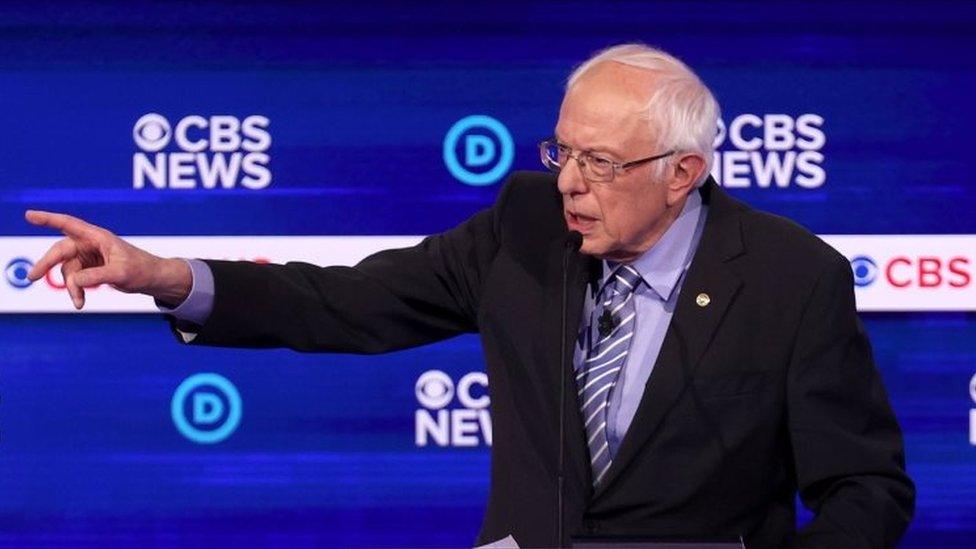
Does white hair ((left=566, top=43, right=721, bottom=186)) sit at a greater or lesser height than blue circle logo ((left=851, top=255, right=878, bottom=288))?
greater

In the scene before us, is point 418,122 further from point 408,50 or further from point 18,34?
point 18,34

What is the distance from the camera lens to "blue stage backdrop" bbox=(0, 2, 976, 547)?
11.2 feet

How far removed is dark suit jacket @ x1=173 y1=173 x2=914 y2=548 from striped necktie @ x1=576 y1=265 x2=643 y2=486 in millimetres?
37

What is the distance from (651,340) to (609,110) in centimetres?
34

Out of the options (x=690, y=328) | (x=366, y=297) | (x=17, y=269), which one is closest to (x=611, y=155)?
(x=690, y=328)

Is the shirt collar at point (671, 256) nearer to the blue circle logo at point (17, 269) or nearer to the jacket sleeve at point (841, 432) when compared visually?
the jacket sleeve at point (841, 432)

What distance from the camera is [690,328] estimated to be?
2.28 meters

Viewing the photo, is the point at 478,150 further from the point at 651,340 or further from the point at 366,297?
the point at 651,340

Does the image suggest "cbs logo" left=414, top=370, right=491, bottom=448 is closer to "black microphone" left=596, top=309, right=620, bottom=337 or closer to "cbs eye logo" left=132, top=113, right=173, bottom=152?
"cbs eye logo" left=132, top=113, right=173, bottom=152

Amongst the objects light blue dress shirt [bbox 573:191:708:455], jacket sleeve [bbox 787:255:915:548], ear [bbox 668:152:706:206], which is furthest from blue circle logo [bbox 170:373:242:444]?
jacket sleeve [bbox 787:255:915:548]

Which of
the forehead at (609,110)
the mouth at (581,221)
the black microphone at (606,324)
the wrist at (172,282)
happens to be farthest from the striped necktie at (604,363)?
the wrist at (172,282)

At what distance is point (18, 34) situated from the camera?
3.46 m

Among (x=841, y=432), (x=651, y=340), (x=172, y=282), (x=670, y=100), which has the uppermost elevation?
(x=670, y=100)

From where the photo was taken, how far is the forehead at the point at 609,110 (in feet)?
7.41
